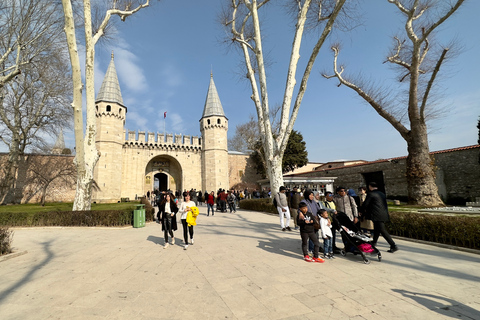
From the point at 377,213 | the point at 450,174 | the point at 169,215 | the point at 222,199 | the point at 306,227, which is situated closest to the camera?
the point at 306,227

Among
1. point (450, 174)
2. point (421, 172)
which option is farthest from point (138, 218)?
point (450, 174)

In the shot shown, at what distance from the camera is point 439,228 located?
560cm

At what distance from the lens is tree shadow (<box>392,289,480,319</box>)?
236 cm

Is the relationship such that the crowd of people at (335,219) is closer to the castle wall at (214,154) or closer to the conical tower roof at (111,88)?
the castle wall at (214,154)

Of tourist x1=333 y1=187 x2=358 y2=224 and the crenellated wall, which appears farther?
the crenellated wall

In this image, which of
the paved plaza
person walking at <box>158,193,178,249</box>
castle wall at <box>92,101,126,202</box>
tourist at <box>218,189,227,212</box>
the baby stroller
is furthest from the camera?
castle wall at <box>92,101,126,202</box>

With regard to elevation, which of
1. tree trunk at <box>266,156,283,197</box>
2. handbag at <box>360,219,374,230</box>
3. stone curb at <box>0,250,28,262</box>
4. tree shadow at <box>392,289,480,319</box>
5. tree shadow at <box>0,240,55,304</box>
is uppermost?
tree trunk at <box>266,156,283,197</box>

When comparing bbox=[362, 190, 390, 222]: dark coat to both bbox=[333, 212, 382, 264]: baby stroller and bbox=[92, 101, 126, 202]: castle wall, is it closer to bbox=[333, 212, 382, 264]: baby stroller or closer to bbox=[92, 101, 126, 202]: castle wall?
bbox=[333, 212, 382, 264]: baby stroller

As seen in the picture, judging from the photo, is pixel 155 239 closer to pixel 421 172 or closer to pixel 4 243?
pixel 4 243

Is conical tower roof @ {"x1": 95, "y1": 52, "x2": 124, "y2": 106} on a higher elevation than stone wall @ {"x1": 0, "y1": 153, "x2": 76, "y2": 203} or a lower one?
higher

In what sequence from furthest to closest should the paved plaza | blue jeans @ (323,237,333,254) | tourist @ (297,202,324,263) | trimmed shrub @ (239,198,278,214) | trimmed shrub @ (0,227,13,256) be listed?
trimmed shrub @ (239,198,278,214), trimmed shrub @ (0,227,13,256), blue jeans @ (323,237,333,254), tourist @ (297,202,324,263), the paved plaza

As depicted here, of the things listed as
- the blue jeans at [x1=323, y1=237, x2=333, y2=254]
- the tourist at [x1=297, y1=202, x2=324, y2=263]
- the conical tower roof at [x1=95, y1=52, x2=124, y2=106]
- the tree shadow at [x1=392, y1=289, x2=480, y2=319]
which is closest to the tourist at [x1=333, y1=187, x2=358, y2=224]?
the blue jeans at [x1=323, y1=237, x2=333, y2=254]

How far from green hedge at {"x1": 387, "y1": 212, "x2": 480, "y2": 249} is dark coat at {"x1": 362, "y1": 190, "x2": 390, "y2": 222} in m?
1.95

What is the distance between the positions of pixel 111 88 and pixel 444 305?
3134 cm
